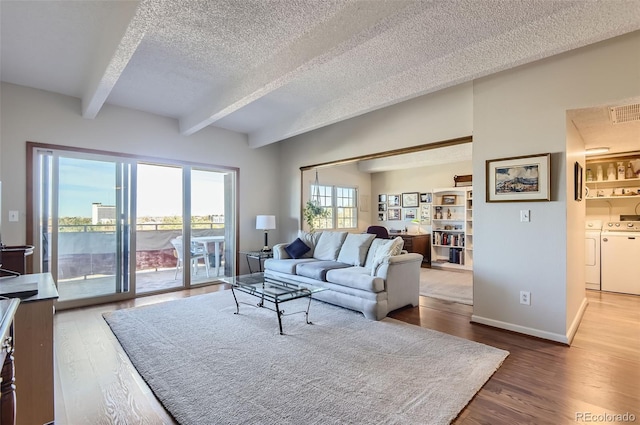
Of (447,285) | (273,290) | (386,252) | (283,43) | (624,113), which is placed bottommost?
(447,285)

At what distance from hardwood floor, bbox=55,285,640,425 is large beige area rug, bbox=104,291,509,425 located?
0.11 m

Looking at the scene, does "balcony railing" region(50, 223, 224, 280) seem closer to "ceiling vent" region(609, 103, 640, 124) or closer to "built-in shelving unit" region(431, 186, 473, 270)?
"built-in shelving unit" region(431, 186, 473, 270)

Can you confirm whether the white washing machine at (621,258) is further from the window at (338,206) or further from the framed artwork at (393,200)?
the window at (338,206)

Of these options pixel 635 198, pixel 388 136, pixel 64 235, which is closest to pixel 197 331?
pixel 64 235

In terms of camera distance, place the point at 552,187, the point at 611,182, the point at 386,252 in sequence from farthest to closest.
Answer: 1. the point at 611,182
2. the point at 386,252
3. the point at 552,187

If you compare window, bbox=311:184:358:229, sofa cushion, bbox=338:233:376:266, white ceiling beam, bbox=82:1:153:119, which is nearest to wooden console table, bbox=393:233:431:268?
window, bbox=311:184:358:229

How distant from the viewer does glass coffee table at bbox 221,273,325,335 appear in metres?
3.04

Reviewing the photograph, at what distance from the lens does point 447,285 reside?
16.8 ft

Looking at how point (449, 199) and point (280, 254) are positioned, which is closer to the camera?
point (280, 254)

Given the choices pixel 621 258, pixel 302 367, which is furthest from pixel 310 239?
pixel 621 258

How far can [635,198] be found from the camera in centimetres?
475

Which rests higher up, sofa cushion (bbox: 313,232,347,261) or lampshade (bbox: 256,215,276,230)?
lampshade (bbox: 256,215,276,230)

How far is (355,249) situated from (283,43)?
9.28 ft

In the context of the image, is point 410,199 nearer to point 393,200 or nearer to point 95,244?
point 393,200
